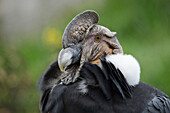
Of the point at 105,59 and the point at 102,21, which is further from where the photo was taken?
the point at 102,21

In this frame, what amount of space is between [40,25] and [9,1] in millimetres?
1650

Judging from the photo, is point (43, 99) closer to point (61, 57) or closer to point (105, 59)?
point (61, 57)

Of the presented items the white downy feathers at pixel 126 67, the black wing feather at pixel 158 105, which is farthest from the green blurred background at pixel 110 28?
the black wing feather at pixel 158 105

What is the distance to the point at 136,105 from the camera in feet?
10.4

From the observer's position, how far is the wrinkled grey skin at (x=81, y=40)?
10.9 feet

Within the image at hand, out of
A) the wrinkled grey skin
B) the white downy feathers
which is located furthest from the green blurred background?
the white downy feathers

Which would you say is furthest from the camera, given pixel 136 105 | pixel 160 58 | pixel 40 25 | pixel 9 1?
pixel 9 1

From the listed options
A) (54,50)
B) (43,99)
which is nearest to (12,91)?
(54,50)

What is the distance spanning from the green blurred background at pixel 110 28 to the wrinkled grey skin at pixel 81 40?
5.16ft

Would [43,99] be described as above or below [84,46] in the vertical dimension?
below

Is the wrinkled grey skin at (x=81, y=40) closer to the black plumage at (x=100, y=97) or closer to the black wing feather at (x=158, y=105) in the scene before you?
the black plumage at (x=100, y=97)

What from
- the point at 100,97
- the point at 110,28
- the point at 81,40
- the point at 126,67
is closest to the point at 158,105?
the point at 126,67

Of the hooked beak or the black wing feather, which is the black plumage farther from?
the hooked beak

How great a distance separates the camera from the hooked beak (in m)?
3.19
